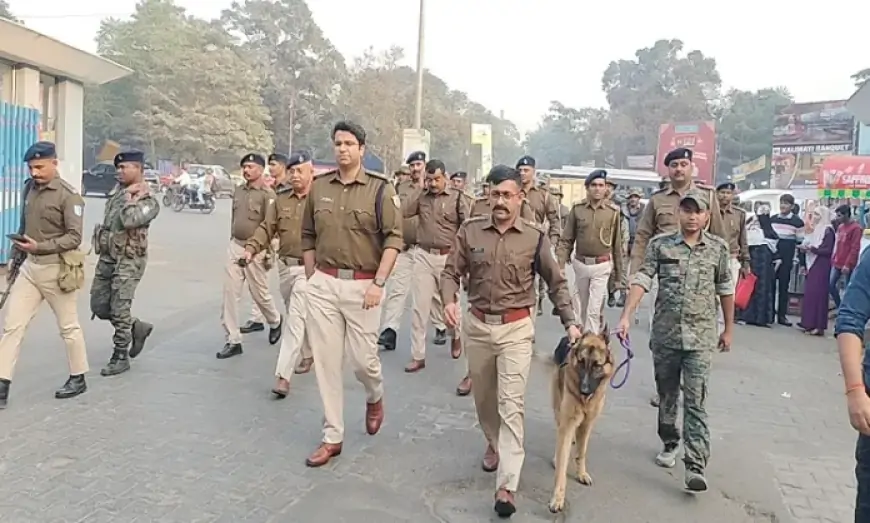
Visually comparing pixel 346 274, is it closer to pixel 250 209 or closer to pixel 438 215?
pixel 438 215

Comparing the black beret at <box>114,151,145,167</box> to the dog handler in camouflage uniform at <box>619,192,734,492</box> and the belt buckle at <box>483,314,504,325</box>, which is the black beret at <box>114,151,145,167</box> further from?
the dog handler in camouflage uniform at <box>619,192,734,492</box>

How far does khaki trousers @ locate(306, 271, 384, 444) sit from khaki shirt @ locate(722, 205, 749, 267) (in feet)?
16.5

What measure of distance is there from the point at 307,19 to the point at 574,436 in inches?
3125

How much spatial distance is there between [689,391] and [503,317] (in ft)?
4.18

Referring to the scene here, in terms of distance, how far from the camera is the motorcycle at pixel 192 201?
32094mm

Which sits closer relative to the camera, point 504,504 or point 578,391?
point 504,504

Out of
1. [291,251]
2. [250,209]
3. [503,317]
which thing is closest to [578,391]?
[503,317]

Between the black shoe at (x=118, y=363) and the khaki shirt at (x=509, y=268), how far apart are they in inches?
147

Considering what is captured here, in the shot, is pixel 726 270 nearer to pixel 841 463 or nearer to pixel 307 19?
pixel 841 463

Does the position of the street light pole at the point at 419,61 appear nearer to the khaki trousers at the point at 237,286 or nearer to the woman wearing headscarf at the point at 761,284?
the woman wearing headscarf at the point at 761,284

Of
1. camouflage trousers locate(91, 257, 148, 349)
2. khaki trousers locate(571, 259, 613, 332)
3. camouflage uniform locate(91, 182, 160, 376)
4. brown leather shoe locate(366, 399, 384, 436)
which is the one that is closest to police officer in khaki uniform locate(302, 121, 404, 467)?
brown leather shoe locate(366, 399, 384, 436)

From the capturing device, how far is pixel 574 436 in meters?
4.97

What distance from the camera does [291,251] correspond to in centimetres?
735

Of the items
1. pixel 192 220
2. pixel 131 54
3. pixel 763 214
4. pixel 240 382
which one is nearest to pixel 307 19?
pixel 131 54
